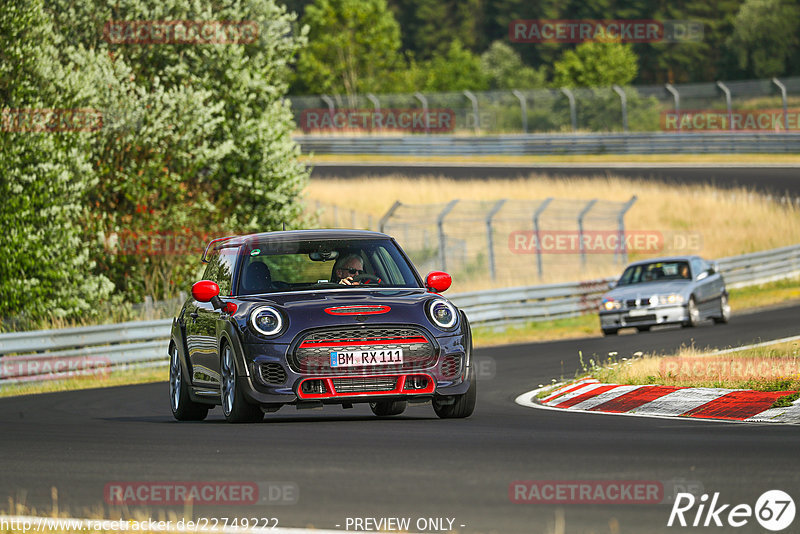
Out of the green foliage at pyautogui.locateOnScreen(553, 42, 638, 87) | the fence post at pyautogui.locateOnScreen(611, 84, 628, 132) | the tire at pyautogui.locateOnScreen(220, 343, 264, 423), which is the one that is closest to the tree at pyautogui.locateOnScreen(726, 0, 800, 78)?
the green foliage at pyautogui.locateOnScreen(553, 42, 638, 87)

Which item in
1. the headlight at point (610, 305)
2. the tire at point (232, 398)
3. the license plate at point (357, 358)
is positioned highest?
the license plate at point (357, 358)

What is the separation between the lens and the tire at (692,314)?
2386cm

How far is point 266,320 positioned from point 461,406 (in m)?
1.77

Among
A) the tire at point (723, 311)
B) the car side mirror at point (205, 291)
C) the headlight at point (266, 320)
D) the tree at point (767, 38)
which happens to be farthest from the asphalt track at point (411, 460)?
the tree at point (767, 38)

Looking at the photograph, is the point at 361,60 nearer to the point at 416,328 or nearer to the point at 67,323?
the point at 67,323

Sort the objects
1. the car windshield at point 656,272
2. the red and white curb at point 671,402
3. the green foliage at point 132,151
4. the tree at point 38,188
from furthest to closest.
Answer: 1. the car windshield at point 656,272
2. the green foliage at point 132,151
3. the tree at point 38,188
4. the red and white curb at point 671,402

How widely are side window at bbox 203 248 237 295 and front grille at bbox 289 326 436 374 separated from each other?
130cm

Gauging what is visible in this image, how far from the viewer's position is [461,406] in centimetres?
1086

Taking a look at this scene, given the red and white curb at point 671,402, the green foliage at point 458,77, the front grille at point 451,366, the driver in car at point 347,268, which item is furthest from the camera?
the green foliage at point 458,77

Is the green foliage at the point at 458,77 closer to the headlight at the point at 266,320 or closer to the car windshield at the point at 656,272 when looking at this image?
the car windshield at the point at 656,272

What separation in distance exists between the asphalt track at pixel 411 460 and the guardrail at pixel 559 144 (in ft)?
134

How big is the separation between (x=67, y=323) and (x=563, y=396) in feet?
41.1

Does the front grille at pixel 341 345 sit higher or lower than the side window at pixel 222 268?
lower

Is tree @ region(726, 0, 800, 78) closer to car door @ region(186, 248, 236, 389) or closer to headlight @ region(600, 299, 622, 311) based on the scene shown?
headlight @ region(600, 299, 622, 311)
